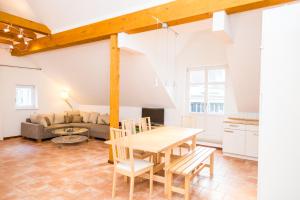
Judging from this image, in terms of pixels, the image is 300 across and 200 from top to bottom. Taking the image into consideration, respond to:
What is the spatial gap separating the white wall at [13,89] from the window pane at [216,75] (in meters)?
5.63

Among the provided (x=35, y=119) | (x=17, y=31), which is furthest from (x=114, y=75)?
(x=35, y=119)

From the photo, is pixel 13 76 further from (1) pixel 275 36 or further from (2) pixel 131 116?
(1) pixel 275 36

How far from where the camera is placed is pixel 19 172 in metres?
3.64

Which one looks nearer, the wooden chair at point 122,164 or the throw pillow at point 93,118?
the wooden chair at point 122,164

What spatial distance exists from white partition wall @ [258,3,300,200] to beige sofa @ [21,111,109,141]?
4990 mm

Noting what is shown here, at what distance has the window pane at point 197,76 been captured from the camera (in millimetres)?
5805

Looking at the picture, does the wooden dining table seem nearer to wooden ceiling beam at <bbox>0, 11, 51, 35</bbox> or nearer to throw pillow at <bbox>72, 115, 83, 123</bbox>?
wooden ceiling beam at <bbox>0, 11, 51, 35</bbox>

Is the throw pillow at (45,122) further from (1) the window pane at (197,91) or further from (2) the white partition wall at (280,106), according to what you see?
(2) the white partition wall at (280,106)

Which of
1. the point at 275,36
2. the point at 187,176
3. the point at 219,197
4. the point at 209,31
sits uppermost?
the point at 209,31

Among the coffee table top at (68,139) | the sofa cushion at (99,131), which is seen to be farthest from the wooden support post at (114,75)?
the sofa cushion at (99,131)

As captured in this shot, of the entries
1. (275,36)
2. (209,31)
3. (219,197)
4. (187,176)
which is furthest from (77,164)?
(209,31)

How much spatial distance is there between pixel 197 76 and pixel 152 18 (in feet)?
9.29

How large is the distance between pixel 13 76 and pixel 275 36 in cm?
716

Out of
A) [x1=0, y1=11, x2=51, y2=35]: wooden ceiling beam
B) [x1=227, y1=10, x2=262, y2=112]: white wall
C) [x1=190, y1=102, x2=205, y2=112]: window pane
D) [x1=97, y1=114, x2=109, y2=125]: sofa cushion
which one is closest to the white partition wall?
[x1=227, y1=10, x2=262, y2=112]: white wall
